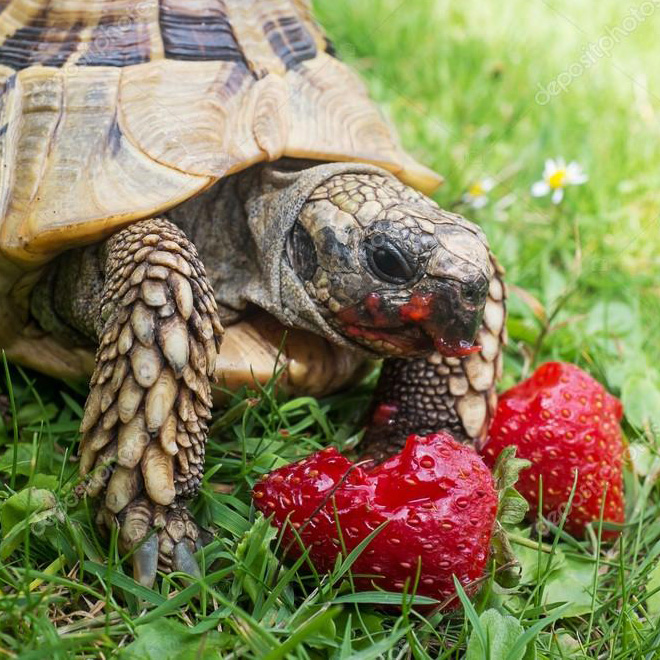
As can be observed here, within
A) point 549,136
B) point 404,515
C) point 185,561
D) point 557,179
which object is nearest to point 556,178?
point 557,179

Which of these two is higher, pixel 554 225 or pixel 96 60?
pixel 96 60

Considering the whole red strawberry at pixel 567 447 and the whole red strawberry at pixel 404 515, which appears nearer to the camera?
the whole red strawberry at pixel 404 515

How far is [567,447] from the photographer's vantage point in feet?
6.89

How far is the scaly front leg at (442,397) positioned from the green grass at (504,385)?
125 millimetres

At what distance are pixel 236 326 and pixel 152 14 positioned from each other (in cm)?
85

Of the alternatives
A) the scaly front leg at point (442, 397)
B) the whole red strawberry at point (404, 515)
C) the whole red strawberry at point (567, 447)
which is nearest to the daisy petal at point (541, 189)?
the scaly front leg at point (442, 397)

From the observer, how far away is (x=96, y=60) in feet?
7.23

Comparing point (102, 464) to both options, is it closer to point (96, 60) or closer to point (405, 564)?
point (405, 564)

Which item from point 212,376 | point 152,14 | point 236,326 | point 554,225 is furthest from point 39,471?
point 554,225

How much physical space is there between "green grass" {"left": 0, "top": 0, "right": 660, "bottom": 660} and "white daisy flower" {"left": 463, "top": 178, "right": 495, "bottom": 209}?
5 centimetres

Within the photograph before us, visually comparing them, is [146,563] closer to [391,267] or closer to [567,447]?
[391,267]

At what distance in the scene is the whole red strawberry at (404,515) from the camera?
5.44 feet

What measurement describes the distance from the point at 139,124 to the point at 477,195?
5.69 feet

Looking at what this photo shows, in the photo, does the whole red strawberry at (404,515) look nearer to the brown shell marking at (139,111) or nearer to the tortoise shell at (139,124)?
the tortoise shell at (139,124)
